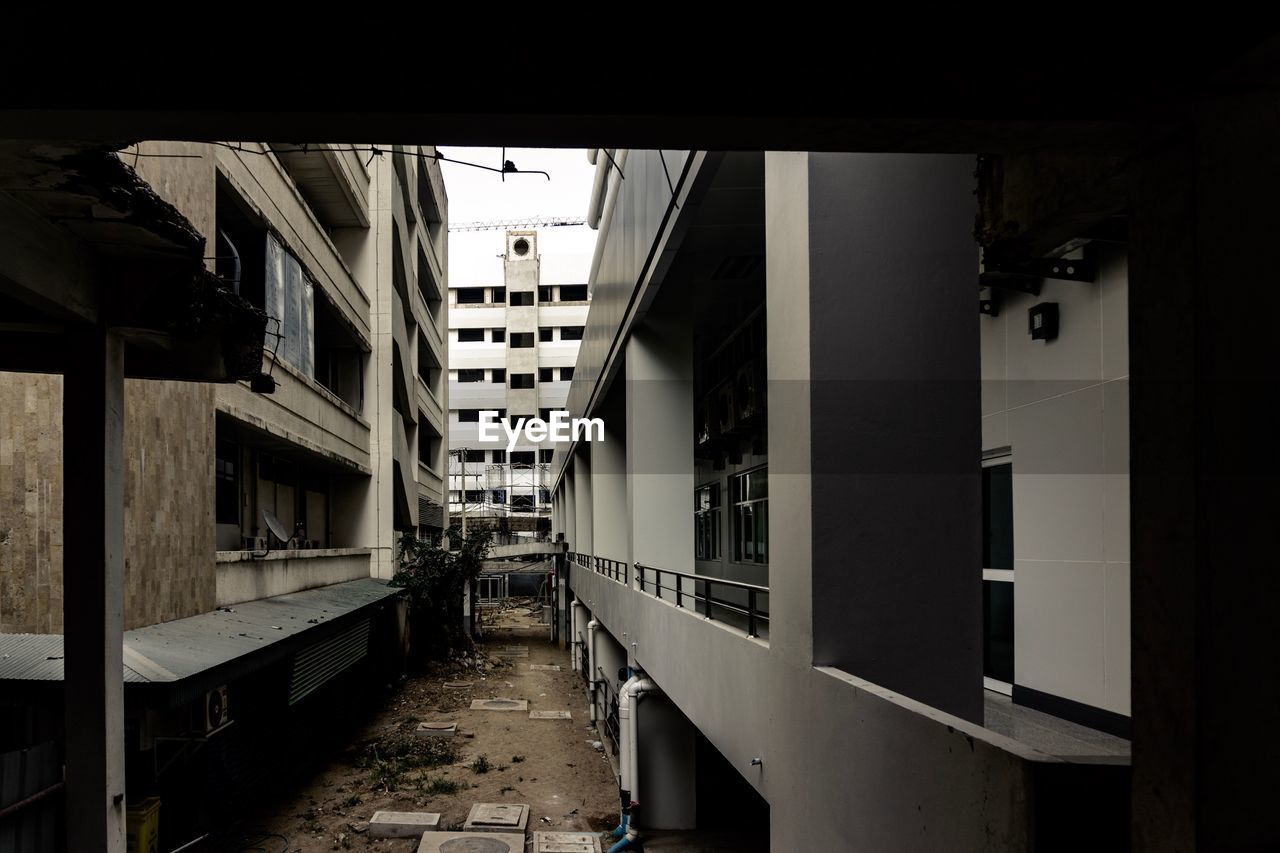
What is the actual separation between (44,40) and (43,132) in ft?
1.03

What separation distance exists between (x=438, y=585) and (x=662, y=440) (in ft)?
52.4

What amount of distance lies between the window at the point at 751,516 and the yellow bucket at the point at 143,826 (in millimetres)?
10255

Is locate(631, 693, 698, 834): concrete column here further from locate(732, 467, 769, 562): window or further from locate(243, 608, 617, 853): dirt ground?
locate(732, 467, 769, 562): window

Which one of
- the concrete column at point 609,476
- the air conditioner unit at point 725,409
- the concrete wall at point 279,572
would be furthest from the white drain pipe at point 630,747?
the concrete column at point 609,476

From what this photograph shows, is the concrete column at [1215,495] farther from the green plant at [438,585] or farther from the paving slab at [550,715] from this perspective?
the green plant at [438,585]

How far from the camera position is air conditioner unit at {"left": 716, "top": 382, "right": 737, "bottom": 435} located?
16.9 meters

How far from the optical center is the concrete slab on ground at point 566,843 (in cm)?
1276

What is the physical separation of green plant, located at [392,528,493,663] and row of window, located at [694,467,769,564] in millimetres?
7814

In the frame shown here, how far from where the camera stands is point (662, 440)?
13906 mm

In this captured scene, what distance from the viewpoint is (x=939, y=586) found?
17.7ft

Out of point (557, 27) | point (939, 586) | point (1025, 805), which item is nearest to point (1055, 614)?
point (939, 586)

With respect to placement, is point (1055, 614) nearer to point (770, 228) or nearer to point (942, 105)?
point (770, 228)

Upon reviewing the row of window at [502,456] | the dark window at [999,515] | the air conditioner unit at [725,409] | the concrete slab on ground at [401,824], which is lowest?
the concrete slab on ground at [401,824]

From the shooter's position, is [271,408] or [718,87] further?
[271,408]
